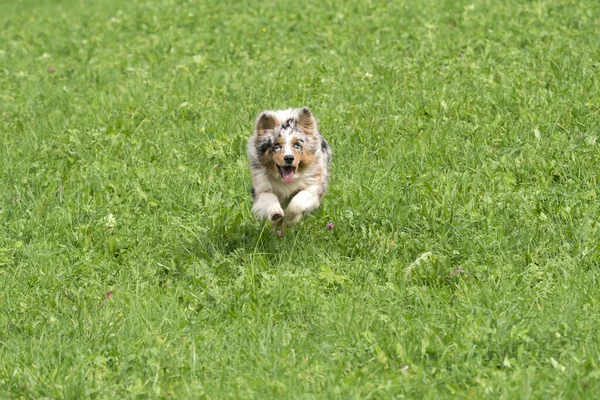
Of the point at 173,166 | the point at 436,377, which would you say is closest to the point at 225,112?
the point at 173,166

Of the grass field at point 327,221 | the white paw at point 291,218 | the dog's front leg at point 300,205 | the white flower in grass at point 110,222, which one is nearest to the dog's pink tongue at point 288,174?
the dog's front leg at point 300,205

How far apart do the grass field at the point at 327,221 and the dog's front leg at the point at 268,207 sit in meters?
0.27

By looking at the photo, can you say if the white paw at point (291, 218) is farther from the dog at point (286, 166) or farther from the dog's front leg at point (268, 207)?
the dog's front leg at point (268, 207)

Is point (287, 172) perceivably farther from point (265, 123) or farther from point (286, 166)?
point (265, 123)

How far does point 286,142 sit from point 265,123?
27 centimetres

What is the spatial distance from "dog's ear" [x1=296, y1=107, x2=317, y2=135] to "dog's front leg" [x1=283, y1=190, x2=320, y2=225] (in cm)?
45

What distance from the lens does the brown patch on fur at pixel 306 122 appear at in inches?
269

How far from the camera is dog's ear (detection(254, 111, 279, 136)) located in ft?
22.4

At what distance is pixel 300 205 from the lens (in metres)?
6.78

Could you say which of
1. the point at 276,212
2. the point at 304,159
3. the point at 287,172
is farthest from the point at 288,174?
the point at 276,212

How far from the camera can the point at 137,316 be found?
5.88 metres

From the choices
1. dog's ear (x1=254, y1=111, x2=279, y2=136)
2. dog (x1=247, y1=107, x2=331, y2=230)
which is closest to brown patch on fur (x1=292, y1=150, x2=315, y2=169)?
dog (x1=247, y1=107, x2=331, y2=230)

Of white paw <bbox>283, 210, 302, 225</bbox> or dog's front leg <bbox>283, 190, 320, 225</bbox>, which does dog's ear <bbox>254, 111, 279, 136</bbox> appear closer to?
dog's front leg <bbox>283, 190, 320, 225</bbox>

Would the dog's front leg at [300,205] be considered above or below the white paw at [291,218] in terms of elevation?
above
